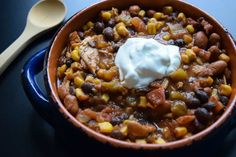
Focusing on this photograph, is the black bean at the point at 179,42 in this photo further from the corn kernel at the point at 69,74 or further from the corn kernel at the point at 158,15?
the corn kernel at the point at 69,74

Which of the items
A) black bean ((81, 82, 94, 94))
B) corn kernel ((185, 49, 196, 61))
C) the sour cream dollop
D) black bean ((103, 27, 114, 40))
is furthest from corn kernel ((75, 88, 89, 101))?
corn kernel ((185, 49, 196, 61))

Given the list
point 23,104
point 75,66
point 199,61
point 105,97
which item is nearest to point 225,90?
point 199,61

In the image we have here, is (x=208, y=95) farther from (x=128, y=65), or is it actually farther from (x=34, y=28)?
(x=34, y=28)

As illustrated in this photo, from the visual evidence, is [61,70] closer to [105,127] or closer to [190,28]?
[105,127]

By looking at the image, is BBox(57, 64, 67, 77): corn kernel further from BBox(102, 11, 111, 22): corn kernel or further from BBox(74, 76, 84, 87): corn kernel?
BBox(102, 11, 111, 22): corn kernel

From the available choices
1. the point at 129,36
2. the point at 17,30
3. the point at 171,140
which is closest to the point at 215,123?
the point at 171,140
